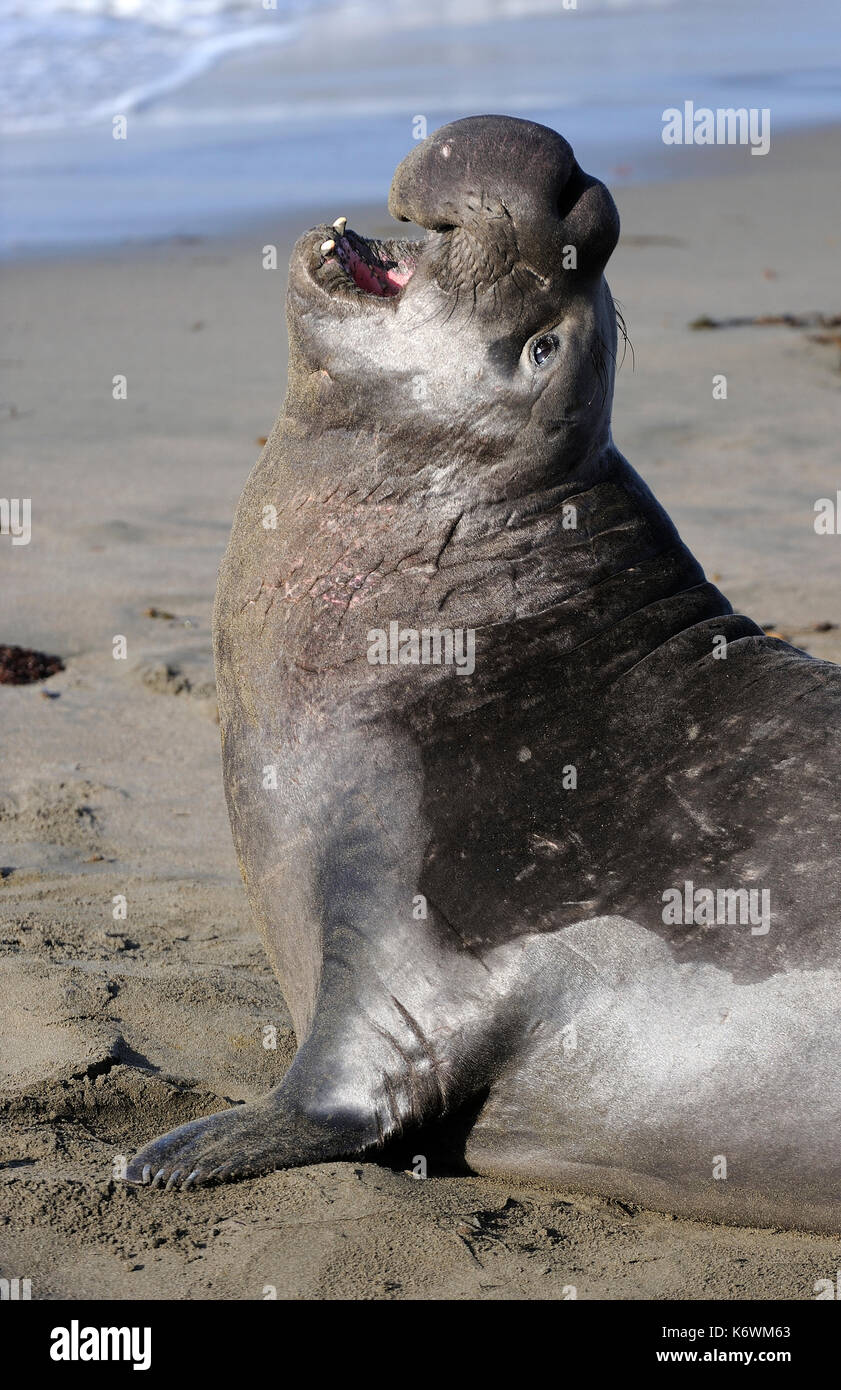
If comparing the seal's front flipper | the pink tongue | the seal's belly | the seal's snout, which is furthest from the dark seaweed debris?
the seal's belly

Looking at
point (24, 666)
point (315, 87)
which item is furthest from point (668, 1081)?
point (315, 87)

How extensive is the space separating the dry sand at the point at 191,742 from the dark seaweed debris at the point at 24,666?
65 millimetres

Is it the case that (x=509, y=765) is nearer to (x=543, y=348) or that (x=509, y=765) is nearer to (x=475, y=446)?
(x=475, y=446)

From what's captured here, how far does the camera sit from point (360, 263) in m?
3.81

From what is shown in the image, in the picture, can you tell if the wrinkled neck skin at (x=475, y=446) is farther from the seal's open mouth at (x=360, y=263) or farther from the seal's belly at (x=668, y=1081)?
the seal's belly at (x=668, y=1081)

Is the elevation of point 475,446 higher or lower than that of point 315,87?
lower

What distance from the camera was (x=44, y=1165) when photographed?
323 centimetres

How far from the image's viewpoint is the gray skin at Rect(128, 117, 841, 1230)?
3.23 m

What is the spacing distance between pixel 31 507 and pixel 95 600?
4.28ft

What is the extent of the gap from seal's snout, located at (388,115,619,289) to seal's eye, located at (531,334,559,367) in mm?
135

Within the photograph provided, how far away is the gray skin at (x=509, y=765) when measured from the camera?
3.23 metres

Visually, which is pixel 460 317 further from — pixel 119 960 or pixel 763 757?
pixel 119 960

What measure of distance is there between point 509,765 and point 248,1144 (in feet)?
3.02

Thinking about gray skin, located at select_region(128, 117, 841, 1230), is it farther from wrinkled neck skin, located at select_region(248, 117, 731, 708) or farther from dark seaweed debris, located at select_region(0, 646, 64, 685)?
dark seaweed debris, located at select_region(0, 646, 64, 685)
